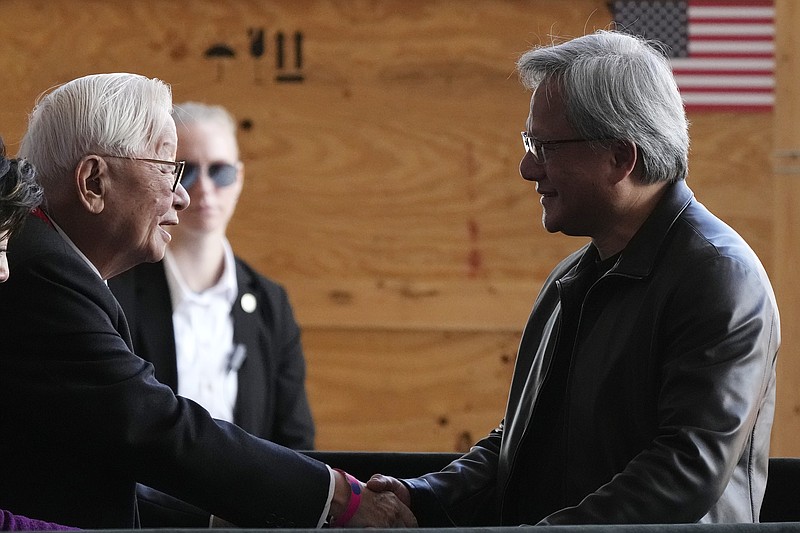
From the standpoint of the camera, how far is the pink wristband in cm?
214

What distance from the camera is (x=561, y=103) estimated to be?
2047mm

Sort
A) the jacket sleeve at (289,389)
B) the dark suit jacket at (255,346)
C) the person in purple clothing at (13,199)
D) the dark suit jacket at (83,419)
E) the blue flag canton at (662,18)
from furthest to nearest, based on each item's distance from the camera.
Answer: the blue flag canton at (662,18)
the jacket sleeve at (289,389)
the dark suit jacket at (255,346)
the dark suit jacket at (83,419)
the person in purple clothing at (13,199)

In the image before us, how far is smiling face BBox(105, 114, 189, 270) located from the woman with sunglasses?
1.06 m

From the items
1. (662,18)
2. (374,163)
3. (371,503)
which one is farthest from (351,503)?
(662,18)

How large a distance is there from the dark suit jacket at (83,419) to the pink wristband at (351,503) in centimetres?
19

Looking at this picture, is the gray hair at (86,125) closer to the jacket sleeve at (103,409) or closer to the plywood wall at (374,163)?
the jacket sleeve at (103,409)

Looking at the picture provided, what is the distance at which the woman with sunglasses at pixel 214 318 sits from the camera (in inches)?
125

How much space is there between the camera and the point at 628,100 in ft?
6.52

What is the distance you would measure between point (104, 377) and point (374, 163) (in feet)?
8.88

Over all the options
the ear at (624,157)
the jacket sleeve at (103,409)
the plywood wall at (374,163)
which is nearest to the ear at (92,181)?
the jacket sleeve at (103,409)

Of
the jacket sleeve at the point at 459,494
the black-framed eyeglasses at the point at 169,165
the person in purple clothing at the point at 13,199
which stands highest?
the person in purple clothing at the point at 13,199

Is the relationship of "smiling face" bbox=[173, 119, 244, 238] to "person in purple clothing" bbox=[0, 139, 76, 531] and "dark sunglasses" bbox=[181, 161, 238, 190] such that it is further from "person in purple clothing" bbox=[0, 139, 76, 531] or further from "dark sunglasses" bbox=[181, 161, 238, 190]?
"person in purple clothing" bbox=[0, 139, 76, 531]

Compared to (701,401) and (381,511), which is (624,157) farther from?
(381,511)

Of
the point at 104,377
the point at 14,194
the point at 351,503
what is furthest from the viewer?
the point at 351,503
